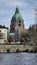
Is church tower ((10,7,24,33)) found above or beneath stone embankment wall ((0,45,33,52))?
above

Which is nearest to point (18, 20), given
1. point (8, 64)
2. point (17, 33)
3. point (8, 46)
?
point (17, 33)

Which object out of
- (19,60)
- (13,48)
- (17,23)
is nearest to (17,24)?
(17,23)

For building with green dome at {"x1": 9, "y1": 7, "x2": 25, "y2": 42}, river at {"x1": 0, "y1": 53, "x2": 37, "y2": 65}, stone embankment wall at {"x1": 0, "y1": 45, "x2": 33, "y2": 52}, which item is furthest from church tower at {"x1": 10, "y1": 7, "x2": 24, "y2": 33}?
river at {"x1": 0, "y1": 53, "x2": 37, "y2": 65}

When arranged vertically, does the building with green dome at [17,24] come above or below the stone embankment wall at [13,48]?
above

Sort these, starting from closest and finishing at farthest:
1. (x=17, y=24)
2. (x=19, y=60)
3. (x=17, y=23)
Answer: (x=19, y=60) < (x=17, y=24) < (x=17, y=23)

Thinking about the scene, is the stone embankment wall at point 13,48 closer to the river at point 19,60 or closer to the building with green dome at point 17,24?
the river at point 19,60

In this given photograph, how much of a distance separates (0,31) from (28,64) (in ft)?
281

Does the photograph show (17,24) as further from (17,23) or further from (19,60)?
(19,60)

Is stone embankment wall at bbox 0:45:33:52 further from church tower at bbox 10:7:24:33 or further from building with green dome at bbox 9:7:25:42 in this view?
church tower at bbox 10:7:24:33

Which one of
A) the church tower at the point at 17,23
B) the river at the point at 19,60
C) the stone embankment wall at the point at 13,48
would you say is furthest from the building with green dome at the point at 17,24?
the river at the point at 19,60

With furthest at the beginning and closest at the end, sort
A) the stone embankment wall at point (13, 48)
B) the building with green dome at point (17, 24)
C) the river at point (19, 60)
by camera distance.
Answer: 1. the building with green dome at point (17, 24)
2. the stone embankment wall at point (13, 48)
3. the river at point (19, 60)

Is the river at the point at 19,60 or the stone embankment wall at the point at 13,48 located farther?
the stone embankment wall at the point at 13,48

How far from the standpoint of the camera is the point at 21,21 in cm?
15112

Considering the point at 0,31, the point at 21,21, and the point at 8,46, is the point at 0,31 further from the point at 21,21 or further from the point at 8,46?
the point at 8,46
